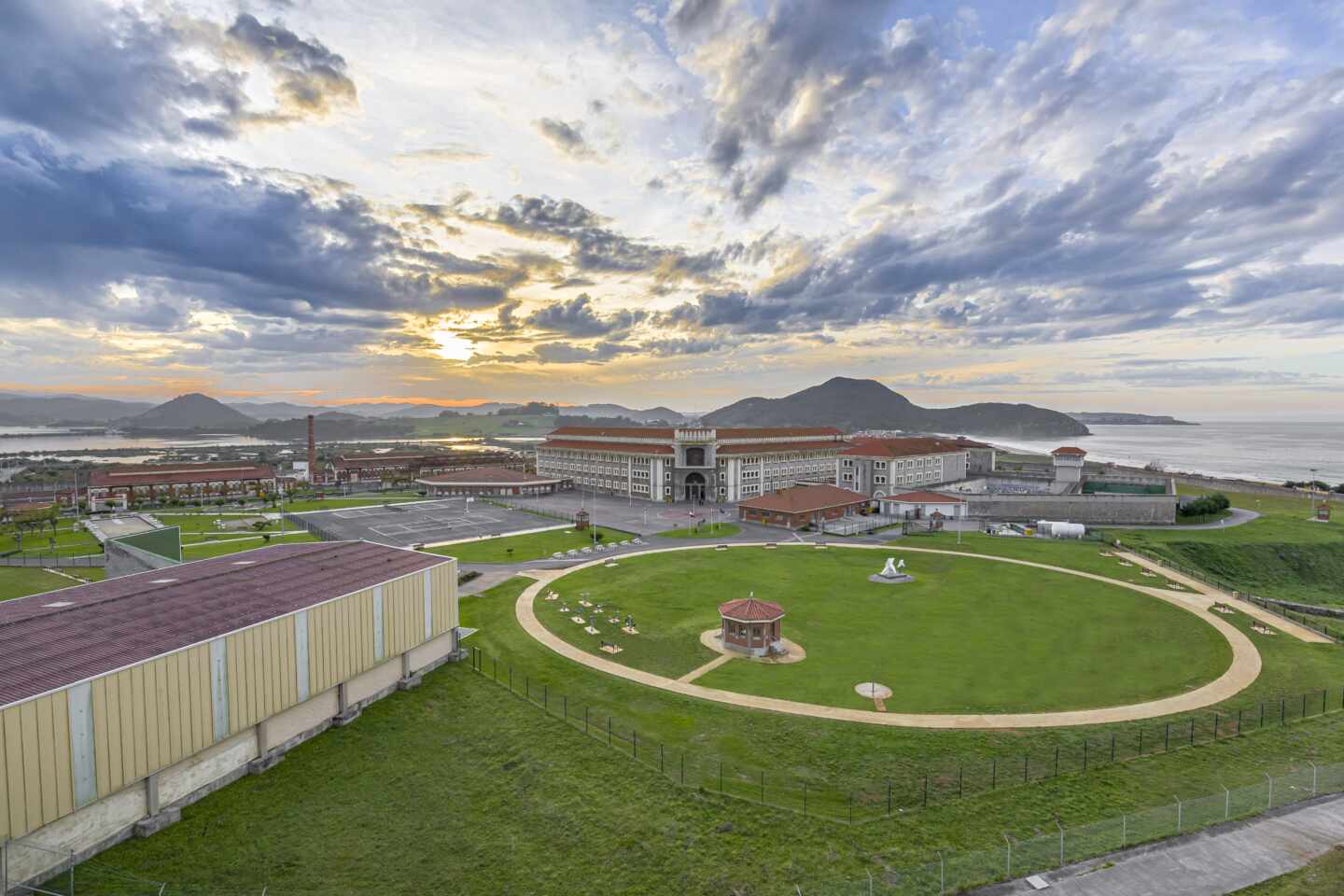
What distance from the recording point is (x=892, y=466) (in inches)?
4045

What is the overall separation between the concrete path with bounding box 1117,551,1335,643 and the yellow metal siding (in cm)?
6208

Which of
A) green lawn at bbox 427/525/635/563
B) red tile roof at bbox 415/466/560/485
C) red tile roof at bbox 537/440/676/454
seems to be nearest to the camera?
green lawn at bbox 427/525/635/563

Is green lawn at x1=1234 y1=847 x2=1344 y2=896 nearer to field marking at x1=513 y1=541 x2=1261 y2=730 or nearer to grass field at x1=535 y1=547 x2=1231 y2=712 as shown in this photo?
field marking at x1=513 y1=541 x2=1261 y2=730

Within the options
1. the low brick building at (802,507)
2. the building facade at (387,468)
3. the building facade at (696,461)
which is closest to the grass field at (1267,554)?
the low brick building at (802,507)

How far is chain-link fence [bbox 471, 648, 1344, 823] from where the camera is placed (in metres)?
22.1

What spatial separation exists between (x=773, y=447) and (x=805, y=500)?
3085 cm

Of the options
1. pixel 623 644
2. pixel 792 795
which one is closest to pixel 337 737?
pixel 623 644

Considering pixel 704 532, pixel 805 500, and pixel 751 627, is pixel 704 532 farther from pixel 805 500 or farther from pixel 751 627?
pixel 751 627

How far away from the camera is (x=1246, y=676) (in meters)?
33.1

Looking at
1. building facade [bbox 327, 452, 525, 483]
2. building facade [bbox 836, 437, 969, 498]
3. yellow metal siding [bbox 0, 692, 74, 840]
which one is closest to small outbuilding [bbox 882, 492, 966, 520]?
building facade [bbox 836, 437, 969, 498]

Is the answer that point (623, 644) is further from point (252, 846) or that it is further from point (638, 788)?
point (252, 846)

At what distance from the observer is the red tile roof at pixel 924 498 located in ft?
288

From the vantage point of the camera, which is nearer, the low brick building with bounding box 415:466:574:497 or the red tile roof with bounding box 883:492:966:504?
the red tile roof with bounding box 883:492:966:504

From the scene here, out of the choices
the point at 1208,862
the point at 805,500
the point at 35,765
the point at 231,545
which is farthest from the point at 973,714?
the point at 231,545
